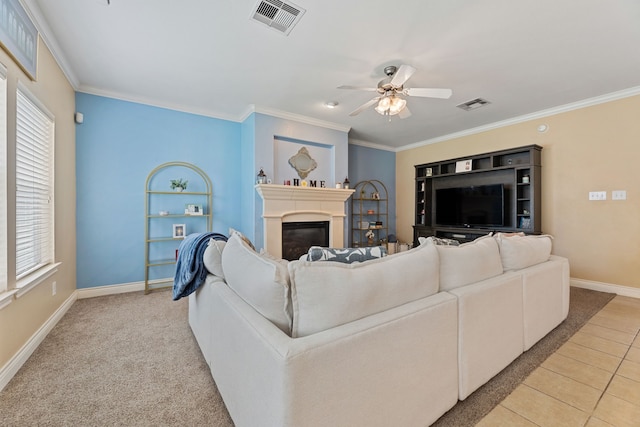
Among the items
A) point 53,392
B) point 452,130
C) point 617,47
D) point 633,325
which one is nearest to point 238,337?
point 53,392

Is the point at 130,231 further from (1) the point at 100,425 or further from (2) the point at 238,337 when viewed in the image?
(2) the point at 238,337

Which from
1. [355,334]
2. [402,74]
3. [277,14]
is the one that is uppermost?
[277,14]

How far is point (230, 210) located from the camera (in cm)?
421

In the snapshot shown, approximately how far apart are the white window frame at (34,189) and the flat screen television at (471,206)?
17.9ft

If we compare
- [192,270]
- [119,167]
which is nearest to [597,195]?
[192,270]

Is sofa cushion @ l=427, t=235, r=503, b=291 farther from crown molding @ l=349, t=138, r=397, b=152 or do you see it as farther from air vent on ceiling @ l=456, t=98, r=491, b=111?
crown molding @ l=349, t=138, r=397, b=152

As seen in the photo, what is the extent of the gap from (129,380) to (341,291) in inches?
63.1

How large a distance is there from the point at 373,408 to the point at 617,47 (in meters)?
3.66

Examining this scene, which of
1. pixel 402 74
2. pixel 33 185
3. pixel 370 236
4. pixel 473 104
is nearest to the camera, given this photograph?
pixel 33 185

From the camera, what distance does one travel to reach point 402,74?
2428mm

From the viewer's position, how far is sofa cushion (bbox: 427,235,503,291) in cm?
156

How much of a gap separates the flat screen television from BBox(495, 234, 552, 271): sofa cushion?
232 centimetres

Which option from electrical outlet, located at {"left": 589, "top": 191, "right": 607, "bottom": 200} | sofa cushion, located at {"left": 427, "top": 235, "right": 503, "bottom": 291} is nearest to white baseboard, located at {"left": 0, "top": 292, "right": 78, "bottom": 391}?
sofa cushion, located at {"left": 427, "top": 235, "right": 503, "bottom": 291}

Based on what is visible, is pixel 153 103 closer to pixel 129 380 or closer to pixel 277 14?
pixel 277 14
